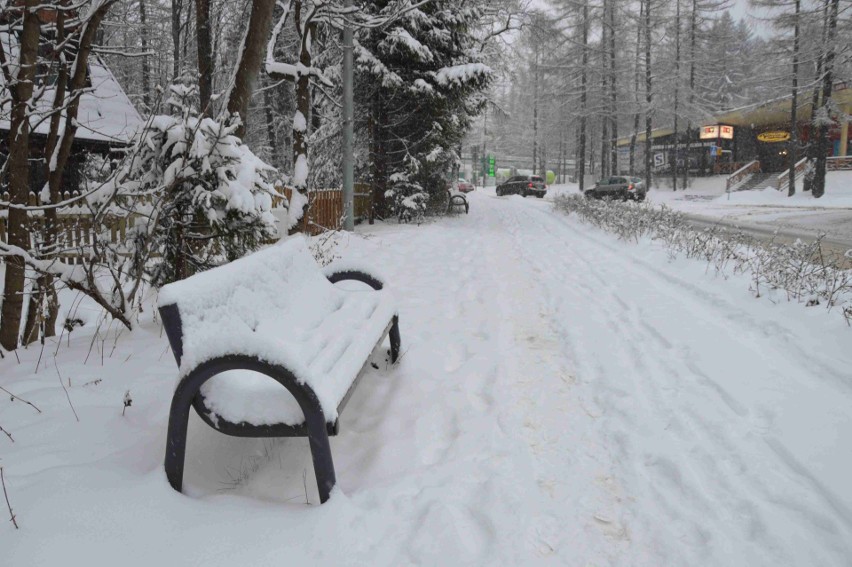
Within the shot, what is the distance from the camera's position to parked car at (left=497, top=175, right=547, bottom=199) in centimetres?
3988

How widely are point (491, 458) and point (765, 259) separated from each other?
5594 millimetres

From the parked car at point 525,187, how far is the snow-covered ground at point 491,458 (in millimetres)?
35981

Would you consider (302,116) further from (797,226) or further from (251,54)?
(797,226)

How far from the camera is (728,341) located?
14.6ft

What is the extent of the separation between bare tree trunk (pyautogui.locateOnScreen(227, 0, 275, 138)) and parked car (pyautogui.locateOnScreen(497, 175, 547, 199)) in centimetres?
3597

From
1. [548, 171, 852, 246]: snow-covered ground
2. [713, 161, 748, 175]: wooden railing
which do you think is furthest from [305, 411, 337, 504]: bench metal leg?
[713, 161, 748, 175]: wooden railing

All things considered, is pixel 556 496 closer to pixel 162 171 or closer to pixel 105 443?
pixel 105 443

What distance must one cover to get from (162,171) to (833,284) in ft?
20.3

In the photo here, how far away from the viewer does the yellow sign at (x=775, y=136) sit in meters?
38.2

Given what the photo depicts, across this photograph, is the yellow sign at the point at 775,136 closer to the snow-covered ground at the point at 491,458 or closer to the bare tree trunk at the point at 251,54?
the snow-covered ground at the point at 491,458

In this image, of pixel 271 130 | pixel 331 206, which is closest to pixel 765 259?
pixel 331 206

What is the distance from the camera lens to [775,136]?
126 feet

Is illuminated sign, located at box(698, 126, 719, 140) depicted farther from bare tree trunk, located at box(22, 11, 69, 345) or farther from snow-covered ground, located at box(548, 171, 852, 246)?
bare tree trunk, located at box(22, 11, 69, 345)

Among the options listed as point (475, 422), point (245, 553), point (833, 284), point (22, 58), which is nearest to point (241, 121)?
point (22, 58)
